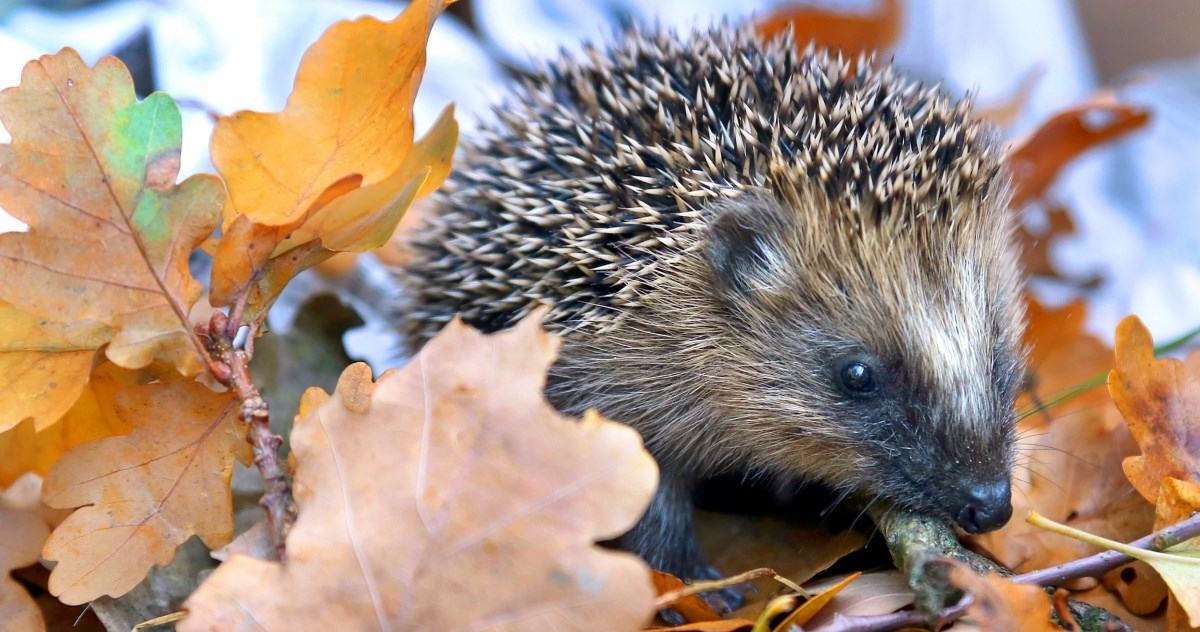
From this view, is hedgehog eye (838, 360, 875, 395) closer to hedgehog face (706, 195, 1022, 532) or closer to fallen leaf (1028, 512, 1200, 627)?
hedgehog face (706, 195, 1022, 532)

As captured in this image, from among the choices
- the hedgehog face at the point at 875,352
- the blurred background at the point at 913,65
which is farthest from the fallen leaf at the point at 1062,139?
the hedgehog face at the point at 875,352

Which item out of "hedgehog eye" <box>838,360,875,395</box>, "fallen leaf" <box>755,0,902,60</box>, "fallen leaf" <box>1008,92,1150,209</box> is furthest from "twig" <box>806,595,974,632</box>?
"fallen leaf" <box>755,0,902,60</box>

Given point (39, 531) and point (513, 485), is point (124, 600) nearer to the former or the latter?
point (39, 531)

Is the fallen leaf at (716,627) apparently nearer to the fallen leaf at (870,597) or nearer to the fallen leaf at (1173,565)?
the fallen leaf at (870,597)

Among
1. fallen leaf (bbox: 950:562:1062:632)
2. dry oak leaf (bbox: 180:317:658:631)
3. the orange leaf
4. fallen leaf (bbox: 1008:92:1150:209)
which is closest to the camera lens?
dry oak leaf (bbox: 180:317:658:631)

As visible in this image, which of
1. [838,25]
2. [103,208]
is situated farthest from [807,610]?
[838,25]

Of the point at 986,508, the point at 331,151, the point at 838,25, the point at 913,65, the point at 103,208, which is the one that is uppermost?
the point at 838,25

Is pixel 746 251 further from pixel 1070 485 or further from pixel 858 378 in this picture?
pixel 1070 485
